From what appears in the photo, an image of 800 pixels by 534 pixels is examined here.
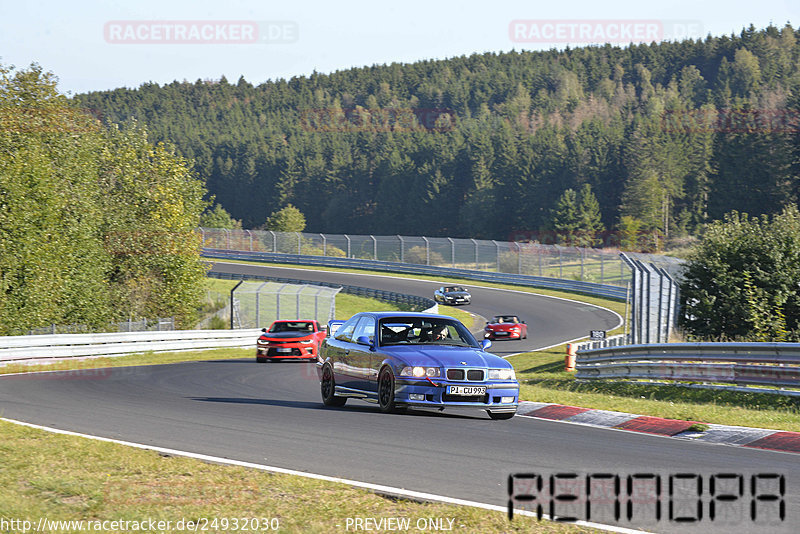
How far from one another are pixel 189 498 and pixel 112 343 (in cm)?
2474

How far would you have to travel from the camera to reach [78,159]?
42000mm

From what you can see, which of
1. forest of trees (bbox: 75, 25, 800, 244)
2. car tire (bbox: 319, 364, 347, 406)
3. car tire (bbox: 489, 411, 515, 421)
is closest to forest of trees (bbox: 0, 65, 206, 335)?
car tire (bbox: 319, 364, 347, 406)

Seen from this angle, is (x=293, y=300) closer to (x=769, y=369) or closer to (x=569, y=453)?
(x=769, y=369)

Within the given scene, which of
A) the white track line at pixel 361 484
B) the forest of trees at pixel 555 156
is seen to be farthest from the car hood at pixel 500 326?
the forest of trees at pixel 555 156

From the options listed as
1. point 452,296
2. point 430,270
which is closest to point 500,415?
point 452,296

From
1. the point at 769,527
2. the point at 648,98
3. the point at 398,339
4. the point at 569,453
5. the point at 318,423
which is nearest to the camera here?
the point at 769,527

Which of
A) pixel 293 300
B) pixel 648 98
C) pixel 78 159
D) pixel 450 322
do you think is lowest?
pixel 293 300

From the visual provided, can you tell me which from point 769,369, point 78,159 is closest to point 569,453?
point 769,369

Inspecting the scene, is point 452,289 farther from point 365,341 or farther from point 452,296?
point 365,341

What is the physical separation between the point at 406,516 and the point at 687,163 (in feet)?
390

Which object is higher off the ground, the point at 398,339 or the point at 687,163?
the point at 687,163

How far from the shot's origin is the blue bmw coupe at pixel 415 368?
12.4 metres

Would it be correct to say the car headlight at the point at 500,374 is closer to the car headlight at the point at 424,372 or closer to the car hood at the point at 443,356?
the car hood at the point at 443,356

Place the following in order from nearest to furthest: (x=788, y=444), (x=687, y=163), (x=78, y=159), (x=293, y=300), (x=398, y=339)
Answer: (x=788, y=444)
(x=398, y=339)
(x=78, y=159)
(x=293, y=300)
(x=687, y=163)
